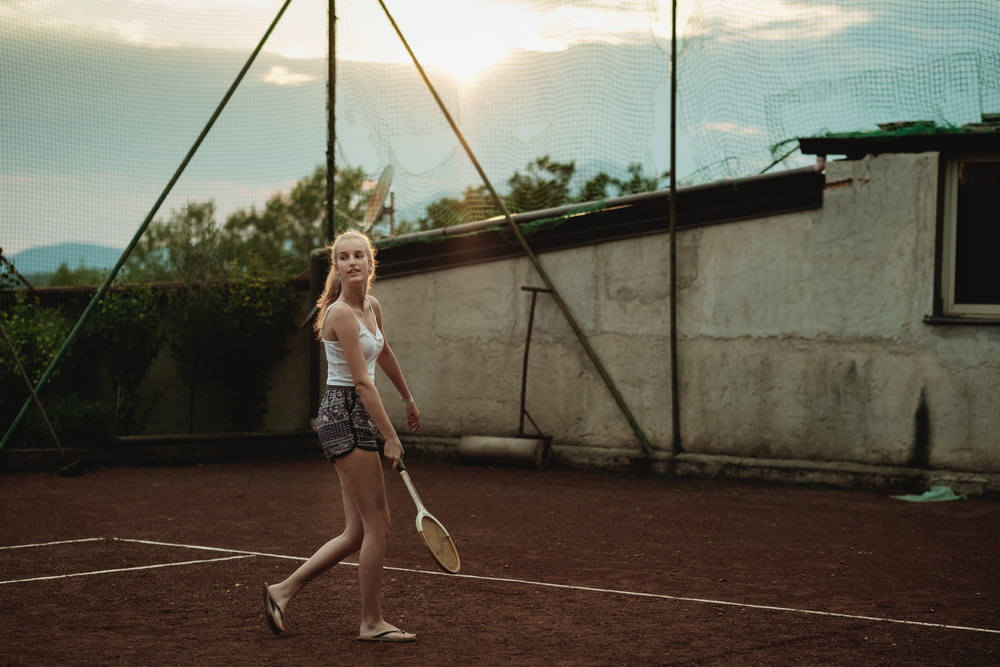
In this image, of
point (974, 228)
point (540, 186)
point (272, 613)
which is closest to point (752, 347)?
point (974, 228)

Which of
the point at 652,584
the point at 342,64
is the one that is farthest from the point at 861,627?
the point at 342,64

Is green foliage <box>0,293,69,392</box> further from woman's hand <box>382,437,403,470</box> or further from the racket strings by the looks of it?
woman's hand <box>382,437,403,470</box>

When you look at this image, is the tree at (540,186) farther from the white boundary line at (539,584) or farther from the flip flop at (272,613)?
the flip flop at (272,613)

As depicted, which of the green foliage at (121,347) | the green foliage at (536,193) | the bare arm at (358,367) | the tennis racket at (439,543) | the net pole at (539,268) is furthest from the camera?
the green foliage at (121,347)

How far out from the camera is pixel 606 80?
12328mm

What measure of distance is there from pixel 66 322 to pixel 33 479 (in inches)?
112

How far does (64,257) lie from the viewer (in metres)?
13.3

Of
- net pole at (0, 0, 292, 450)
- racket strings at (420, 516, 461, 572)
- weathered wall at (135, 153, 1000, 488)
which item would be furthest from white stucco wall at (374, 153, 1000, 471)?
racket strings at (420, 516, 461, 572)

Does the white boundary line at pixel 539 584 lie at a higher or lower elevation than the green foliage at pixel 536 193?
lower

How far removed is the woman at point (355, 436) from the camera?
5.20 metres

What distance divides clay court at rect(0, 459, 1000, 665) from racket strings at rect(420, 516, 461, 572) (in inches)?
12.0

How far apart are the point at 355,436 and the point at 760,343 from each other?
23.5ft

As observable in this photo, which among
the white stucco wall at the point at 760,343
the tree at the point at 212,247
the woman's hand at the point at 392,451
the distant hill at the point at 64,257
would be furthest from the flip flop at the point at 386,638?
the tree at the point at 212,247

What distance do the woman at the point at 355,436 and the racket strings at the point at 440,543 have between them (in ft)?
1.04
